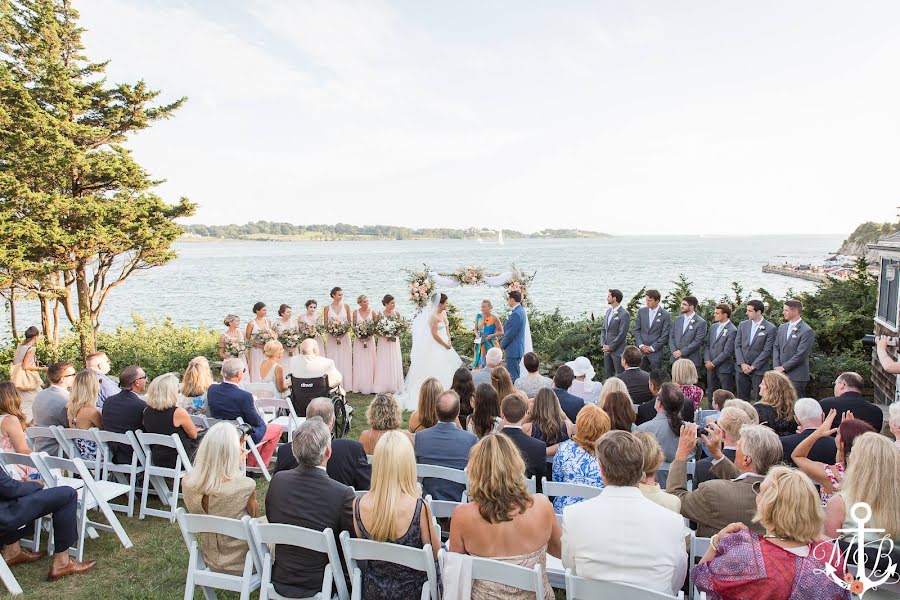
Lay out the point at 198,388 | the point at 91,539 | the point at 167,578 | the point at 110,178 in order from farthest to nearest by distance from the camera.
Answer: the point at 110,178 < the point at 198,388 < the point at 91,539 < the point at 167,578

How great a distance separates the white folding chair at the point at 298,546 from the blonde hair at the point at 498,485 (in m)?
0.82

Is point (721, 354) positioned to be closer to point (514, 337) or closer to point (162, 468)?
point (514, 337)

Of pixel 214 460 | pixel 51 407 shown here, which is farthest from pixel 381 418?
pixel 51 407

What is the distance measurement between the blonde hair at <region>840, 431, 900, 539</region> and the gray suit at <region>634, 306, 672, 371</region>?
646cm

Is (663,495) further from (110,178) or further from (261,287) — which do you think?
(261,287)

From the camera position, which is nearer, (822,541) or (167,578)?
(822,541)

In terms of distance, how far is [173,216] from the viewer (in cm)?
1342

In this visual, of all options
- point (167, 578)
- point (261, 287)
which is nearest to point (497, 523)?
point (167, 578)

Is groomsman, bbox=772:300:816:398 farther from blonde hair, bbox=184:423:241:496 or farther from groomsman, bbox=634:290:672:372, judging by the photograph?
blonde hair, bbox=184:423:241:496

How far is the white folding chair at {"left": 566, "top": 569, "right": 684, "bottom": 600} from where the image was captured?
2.65 m

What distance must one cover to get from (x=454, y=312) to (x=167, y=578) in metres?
10.0

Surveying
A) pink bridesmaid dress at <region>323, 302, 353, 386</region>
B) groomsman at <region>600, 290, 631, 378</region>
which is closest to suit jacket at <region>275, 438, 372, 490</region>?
groomsman at <region>600, 290, 631, 378</region>

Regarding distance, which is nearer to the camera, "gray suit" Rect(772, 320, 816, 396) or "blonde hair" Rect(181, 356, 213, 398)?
"blonde hair" Rect(181, 356, 213, 398)

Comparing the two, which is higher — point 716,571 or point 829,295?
point 829,295
